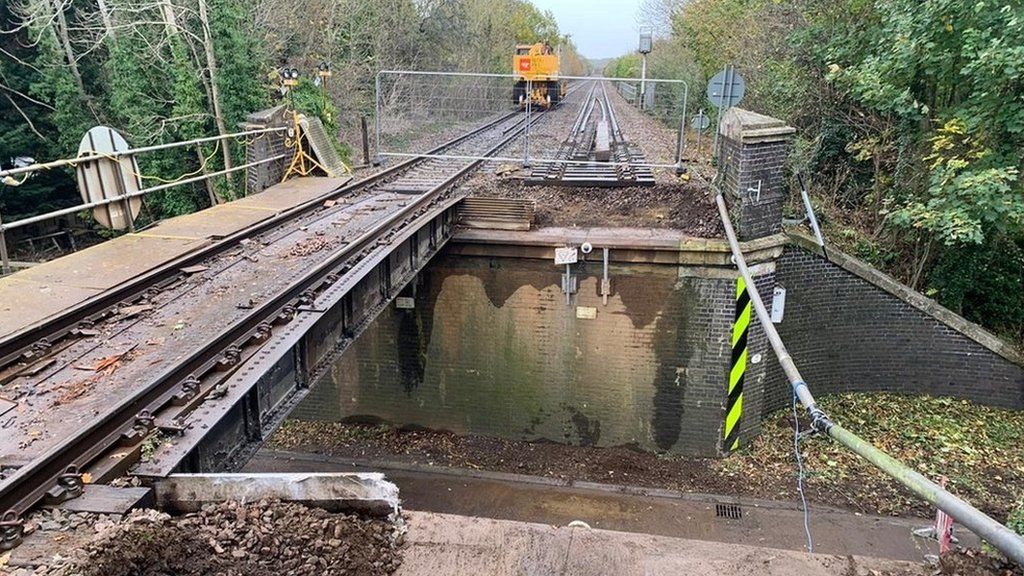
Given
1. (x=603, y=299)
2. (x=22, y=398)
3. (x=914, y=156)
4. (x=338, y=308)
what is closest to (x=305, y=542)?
(x=22, y=398)

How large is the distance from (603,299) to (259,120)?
6.45 meters

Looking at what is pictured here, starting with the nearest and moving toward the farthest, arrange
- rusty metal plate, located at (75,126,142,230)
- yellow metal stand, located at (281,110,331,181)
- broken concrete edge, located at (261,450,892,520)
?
rusty metal plate, located at (75,126,142,230)
broken concrete edge, located at (261,450,892,520)
yellow metal stand, located at (281,110,331,181)

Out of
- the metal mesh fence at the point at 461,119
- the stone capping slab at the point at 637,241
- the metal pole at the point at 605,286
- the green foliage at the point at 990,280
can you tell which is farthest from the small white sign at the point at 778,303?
the green foliage at the point at 990,280

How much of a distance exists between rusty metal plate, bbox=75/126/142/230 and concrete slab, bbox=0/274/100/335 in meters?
1.80

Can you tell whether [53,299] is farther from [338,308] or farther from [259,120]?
[259,120]

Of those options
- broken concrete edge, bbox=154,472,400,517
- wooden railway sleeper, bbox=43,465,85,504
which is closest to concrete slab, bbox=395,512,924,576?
broken concrete edge, bbox=154,472,400,517

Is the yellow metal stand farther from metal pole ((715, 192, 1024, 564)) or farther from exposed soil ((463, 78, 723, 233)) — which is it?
metal pole ((715, 192, 1024, 564))

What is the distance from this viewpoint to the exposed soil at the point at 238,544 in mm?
2586

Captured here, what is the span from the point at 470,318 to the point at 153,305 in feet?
18.7

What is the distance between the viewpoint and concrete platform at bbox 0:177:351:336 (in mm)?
5320

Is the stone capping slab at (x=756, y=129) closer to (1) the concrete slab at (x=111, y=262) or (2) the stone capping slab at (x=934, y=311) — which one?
(2) the stone capping slab at (x=934, y=311)

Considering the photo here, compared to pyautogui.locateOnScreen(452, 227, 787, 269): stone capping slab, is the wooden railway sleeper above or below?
above

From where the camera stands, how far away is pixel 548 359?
35.3 feet

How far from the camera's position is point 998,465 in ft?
33.9
